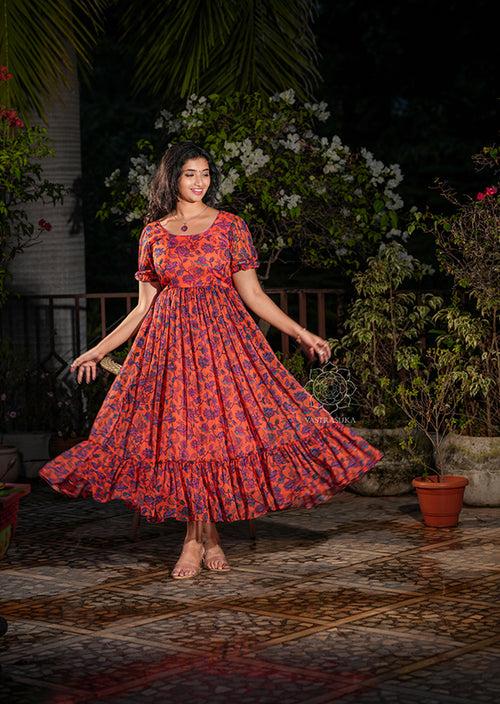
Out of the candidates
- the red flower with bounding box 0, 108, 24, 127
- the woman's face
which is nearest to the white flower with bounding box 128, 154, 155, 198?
the red flower with bounding box 0, 108, 24, 127

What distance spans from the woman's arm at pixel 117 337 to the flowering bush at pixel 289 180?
2695 mm

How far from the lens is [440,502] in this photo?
7105mm

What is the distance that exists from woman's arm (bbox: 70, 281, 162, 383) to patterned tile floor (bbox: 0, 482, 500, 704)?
34.9 inches

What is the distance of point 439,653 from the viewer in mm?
4785

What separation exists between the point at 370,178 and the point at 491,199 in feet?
5.23

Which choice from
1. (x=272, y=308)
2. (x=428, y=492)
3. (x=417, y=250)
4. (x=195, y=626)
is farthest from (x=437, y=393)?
(x=417, y=250)

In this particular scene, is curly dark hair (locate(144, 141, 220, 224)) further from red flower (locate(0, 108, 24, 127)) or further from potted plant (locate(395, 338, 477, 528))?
red flower (locate(0, 108, 24, 127))

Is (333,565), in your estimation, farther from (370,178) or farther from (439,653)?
(370,178)

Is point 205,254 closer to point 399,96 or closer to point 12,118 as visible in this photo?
point 12,118

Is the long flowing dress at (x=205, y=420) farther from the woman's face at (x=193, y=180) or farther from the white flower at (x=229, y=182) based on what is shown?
the white flower at (x=229, y=182)

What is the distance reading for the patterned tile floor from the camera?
4.48 metres

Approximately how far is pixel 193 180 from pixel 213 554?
1.63 m

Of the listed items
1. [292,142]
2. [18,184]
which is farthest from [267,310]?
[18,184]

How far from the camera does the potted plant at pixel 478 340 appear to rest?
7848 millimetres
